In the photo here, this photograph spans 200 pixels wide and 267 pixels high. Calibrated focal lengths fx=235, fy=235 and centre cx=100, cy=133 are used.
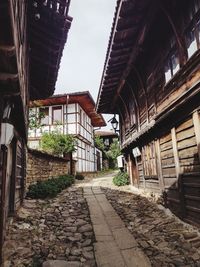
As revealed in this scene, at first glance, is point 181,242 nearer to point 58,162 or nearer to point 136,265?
point 136,265

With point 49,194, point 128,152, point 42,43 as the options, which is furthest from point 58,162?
point 42,43

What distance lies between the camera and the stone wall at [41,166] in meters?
9.38

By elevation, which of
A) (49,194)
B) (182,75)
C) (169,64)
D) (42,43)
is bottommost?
(49,194)

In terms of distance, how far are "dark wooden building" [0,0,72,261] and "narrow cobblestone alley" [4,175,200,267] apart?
604mm

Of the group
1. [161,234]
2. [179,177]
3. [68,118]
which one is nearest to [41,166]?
[179,177]

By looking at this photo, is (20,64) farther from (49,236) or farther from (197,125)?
(49,236)

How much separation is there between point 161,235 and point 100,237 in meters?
1.29

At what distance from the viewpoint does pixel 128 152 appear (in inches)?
491

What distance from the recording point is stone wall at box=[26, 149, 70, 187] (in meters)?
9.38

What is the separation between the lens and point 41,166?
10852 millimetres

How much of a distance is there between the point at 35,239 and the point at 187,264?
292 centimetres

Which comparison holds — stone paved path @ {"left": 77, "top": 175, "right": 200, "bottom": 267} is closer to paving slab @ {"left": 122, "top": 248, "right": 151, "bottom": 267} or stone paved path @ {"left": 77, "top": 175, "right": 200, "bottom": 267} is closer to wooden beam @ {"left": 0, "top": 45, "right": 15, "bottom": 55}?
paving slab @ {"left": 122, "top": 248, "right": 151, "bottom": 267}

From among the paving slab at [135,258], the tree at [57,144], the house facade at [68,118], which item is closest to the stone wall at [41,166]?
the tree at [57,144]

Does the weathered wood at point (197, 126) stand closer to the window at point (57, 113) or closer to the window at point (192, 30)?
the window at point (192, 30)
